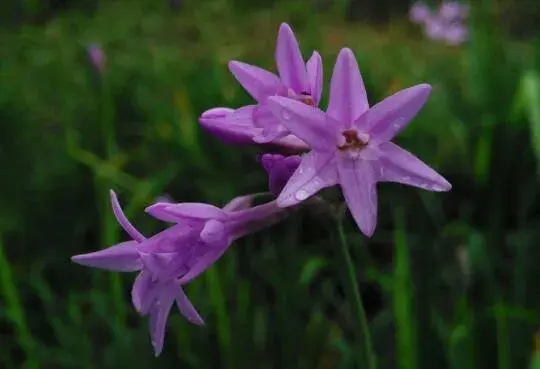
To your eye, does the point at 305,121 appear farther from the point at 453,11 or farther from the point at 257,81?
the point at 453,11

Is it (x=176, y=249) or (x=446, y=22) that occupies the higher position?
(x=446, y=22)

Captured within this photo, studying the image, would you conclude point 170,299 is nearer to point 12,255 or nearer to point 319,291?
point 319,291

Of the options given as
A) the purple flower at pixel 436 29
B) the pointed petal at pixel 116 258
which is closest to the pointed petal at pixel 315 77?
the pointed petal at pixel 116 258

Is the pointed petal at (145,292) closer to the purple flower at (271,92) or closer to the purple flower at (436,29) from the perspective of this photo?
the purple flower at (271,92)

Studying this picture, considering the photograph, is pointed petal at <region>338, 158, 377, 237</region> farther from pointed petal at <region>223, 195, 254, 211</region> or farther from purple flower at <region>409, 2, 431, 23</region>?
purple flower at <region>409, 2, 431, 23</region>

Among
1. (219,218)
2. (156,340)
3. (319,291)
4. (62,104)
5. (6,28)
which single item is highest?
(6,28)

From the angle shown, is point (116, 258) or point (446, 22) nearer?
point (116, 258)

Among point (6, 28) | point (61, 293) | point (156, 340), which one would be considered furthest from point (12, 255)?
point (6, 28)

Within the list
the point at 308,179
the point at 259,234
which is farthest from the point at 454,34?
the point at 308,179
